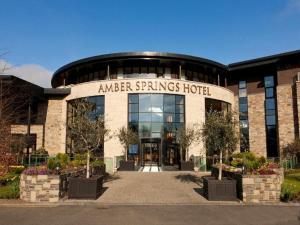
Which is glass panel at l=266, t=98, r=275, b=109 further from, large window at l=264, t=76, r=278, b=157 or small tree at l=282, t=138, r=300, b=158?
small tree at l=282, t=138, r=300, b=158

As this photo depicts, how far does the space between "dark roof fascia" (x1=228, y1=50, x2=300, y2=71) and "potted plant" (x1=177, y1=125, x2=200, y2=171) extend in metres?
13.4

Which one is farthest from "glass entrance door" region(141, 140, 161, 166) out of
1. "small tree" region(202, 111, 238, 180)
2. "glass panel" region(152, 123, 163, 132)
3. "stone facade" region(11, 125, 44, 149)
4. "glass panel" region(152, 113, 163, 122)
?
"small tree" region(202, 111, 238, 180)

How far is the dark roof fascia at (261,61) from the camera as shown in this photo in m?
39.0

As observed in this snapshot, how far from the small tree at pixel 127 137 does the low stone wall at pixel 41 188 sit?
60.2 ft

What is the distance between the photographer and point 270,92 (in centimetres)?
4159

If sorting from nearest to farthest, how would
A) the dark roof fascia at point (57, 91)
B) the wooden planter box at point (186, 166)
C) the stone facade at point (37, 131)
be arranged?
1. the wooden planter box at point (186, 166)
2. the stone facade at point (37, 131)
3. the dark roof fascia at point (57, 91)

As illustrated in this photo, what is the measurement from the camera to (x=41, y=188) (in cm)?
1436

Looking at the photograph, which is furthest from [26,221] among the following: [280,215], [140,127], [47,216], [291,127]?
[291,127]

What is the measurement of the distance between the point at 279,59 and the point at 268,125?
27.2ft

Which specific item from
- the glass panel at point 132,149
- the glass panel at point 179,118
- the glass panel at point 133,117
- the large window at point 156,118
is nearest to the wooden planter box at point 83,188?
the glass panel at point 132,149

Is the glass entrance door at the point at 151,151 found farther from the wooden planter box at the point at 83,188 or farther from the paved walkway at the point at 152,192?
the wooden planter box at the point at 83,188

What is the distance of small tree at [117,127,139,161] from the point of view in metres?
32.8

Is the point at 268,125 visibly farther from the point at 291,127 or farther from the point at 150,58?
the point at 150,58

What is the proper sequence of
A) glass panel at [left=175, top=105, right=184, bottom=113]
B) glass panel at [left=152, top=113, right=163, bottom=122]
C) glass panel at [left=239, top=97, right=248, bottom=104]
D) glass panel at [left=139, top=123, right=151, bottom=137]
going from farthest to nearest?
glass panel at [left=239, top=97, right=248, bottom=104], glass panel at [left=175, top=105, right=184, bottom=113], glass panel at [left=152, top=113, right=163, bottom=122], glass panel at [left=139, top=123, right=151, bottom=137]
